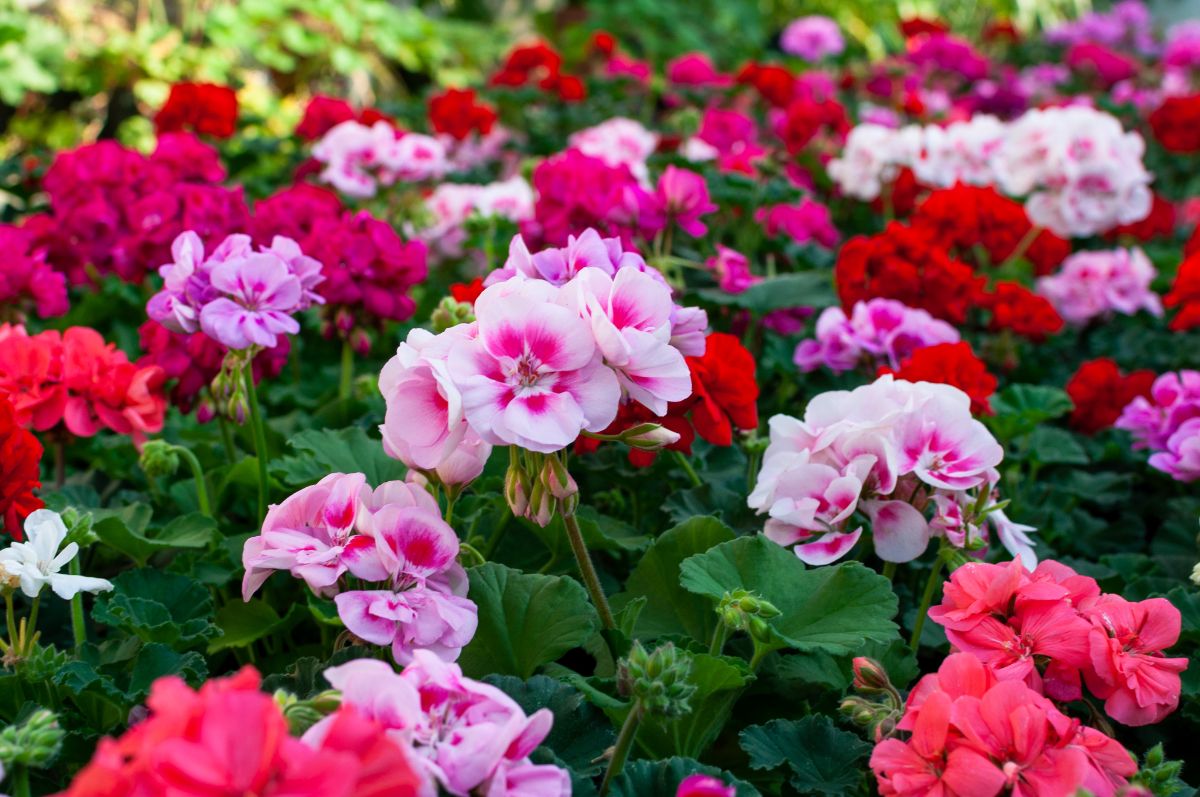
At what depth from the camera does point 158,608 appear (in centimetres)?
143

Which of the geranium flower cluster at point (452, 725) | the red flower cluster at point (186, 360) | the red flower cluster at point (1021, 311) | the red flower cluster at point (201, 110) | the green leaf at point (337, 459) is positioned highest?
the geranium flower cluster at point (452, 725)

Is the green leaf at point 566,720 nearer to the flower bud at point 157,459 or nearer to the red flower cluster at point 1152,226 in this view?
the flower bud at point 157,459

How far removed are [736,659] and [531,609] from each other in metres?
0.23

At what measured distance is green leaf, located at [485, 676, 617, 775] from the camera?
3.85ft

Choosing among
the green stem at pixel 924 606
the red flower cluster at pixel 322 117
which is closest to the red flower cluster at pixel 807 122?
the red flower cluster at pixel 322 117

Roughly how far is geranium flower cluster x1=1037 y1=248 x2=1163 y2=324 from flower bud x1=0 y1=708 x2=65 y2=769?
275 centimetres

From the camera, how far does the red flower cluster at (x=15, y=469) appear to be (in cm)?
136

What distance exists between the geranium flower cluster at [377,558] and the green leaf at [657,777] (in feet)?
0.66

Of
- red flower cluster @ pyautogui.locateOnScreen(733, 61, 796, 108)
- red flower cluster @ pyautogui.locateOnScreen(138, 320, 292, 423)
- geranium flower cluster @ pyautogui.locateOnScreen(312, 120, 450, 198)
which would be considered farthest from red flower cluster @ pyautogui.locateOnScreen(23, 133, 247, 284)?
red flower cluster @ pyautogui.locateOnScreen(733, 61, 796, 108)

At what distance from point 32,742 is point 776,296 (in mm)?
1707

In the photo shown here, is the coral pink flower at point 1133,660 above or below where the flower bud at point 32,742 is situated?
below

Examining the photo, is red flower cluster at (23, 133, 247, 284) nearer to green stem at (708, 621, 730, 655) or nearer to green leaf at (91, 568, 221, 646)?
green leaf at (91, 568, 221, 646)

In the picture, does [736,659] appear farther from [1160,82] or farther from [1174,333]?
[1160,82]

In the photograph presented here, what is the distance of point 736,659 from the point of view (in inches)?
50.0
